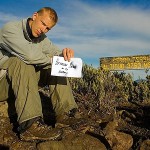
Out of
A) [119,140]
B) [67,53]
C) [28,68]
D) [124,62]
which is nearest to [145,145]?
[119,140]

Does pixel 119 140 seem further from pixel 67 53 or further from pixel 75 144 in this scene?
pixel 67 53

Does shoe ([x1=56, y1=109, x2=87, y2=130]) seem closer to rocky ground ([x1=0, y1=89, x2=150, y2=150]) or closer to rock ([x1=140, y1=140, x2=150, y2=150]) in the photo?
rocky ground ([x1=0, y1=89, x2=150, y2=150])

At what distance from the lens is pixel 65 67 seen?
4797mm

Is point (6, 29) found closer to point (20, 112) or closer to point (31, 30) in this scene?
point (31, 30)

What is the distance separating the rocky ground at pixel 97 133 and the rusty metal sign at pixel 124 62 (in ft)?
9.11

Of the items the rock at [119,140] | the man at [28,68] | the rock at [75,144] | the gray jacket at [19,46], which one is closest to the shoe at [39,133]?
the man at [28,68]

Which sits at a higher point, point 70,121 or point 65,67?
point 65,67

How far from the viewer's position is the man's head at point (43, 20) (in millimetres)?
4520

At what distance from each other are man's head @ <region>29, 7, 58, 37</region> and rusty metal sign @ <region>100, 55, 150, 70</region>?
4533 millimetres

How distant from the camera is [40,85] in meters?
5.27

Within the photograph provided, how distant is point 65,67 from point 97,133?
95cm

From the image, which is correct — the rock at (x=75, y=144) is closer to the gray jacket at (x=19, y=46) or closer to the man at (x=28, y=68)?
the man at (x=28, y=68)

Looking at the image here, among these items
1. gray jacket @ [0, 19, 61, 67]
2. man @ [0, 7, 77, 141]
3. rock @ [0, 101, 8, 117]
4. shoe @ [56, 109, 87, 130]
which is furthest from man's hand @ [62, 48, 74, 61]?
rock @ [0, 101, 8, 117]

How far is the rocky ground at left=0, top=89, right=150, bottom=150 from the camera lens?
4.27 metres
